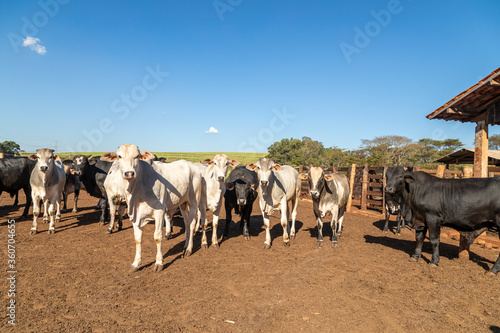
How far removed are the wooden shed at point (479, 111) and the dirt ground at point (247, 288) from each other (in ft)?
8.66

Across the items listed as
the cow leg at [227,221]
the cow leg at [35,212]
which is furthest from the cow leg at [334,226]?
the cow leg at [35,212]

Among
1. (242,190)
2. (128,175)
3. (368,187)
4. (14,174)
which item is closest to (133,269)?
(128,175)

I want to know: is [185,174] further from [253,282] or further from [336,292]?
[336,292]

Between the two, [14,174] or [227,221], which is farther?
[14,174]

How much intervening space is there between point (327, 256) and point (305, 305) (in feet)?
8.89

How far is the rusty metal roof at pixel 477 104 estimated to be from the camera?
692 cm

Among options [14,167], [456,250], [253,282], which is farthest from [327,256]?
[14,167]

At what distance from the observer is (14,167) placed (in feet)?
33.1

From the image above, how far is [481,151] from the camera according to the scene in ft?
25.8

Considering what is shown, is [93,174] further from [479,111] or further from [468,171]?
[479,111]

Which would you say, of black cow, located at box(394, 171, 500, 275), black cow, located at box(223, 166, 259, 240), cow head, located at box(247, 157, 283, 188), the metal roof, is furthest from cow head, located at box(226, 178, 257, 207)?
the metal roof

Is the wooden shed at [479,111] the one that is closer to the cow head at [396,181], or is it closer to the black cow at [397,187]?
the black cow at [397,187]

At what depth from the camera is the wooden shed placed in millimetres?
7312

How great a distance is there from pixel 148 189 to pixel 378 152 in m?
48.3
